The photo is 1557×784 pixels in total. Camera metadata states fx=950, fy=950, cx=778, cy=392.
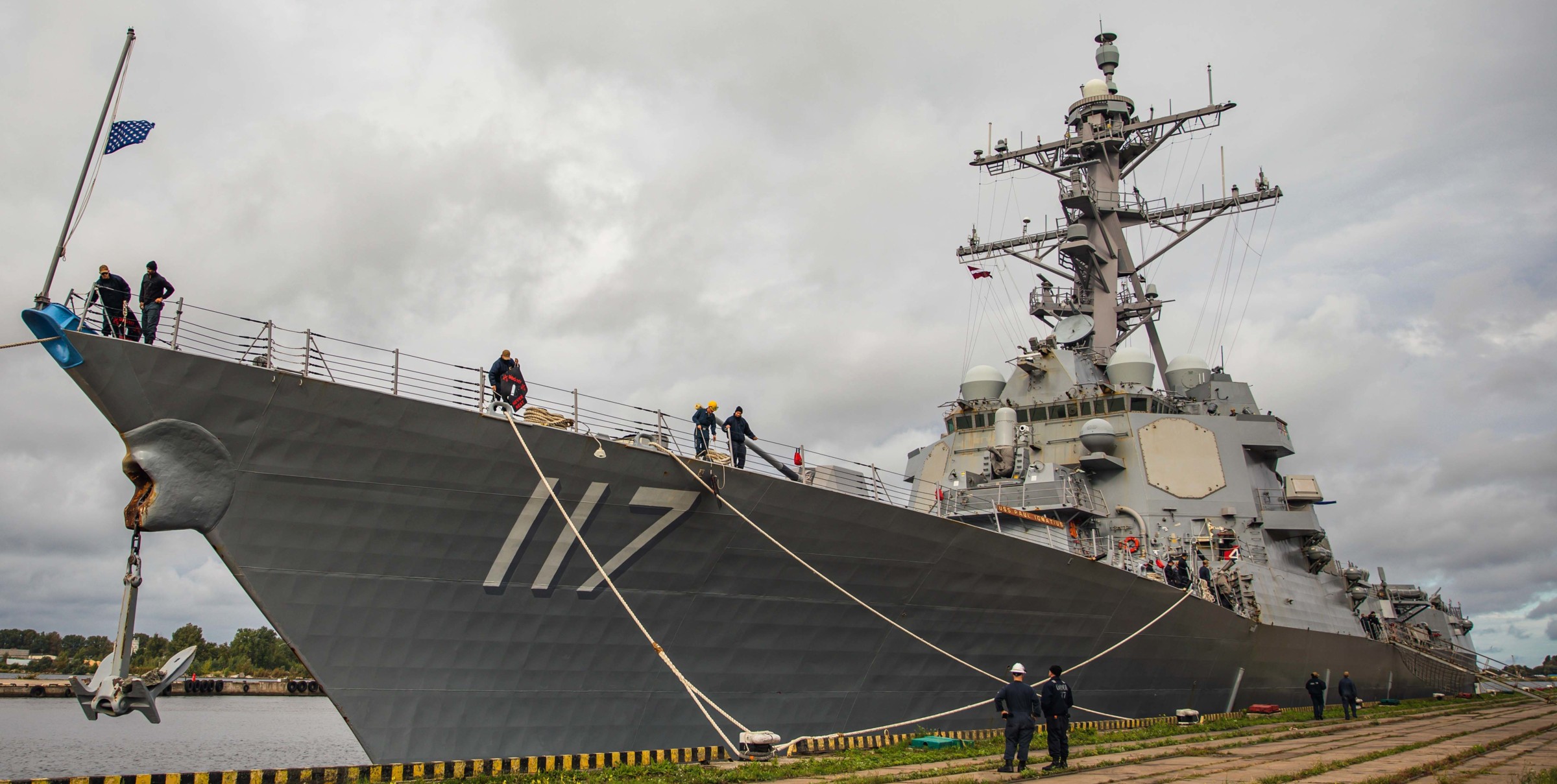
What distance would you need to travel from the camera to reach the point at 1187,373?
794 inches

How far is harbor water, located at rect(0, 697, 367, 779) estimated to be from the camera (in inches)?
659

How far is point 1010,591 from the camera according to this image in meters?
12.0

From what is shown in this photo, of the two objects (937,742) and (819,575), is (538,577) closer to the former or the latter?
(819,575)

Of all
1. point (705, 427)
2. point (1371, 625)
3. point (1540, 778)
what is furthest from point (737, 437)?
point (1371, 625)

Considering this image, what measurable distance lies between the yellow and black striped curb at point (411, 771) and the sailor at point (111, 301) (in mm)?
3176

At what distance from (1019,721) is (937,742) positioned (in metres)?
2.17

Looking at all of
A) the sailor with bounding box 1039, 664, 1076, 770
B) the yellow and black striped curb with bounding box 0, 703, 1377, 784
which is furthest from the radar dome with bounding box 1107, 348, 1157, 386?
the sailor with bounding box 1039, 664, 1076, 770

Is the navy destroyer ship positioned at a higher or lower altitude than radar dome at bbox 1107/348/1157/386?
lower

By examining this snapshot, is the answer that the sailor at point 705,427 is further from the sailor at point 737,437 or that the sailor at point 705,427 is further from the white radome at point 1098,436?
the white radome at point 1098,436

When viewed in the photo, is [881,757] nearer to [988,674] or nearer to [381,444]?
[988,674]

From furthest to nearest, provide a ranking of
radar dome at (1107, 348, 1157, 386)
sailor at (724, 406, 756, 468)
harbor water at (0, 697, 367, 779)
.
A: radar dome at (1107, 348, 1157, 386)
harbor water at (0, 697, 367, 779)
sailor at (724, 406, 756, 468)

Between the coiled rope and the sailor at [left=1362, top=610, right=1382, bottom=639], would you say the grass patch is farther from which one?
the sailor at [left=1362, top=610, right=1382, bottom=639]

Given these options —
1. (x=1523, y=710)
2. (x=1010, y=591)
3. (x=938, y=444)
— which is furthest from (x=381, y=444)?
(x=1523, y=710)

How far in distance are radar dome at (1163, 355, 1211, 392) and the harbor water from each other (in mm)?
16761
